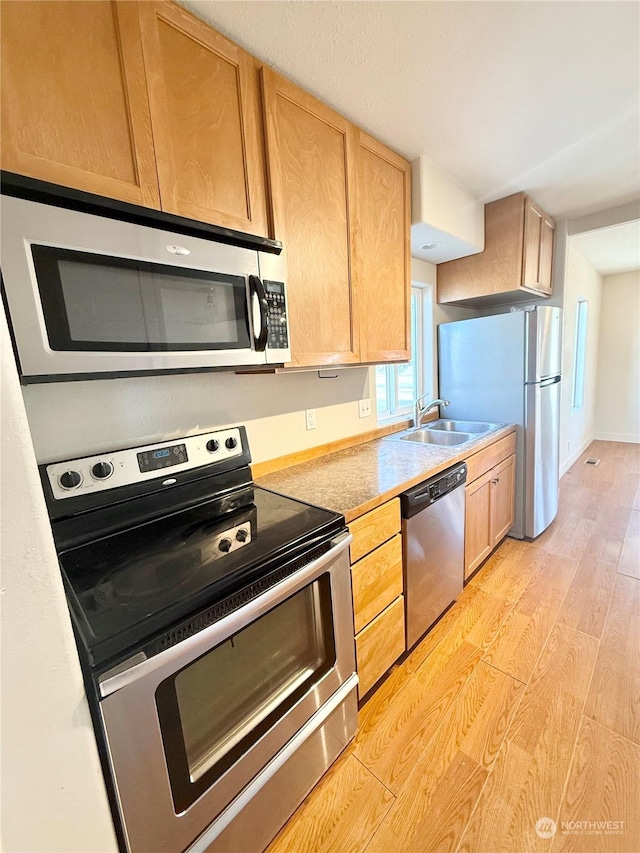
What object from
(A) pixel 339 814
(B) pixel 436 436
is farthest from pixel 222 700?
(B) pixel 436 436

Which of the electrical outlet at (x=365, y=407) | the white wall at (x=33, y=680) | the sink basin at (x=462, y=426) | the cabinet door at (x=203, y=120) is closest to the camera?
the white wall at (x=33, y=680)

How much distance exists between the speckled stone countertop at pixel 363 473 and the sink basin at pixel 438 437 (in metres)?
0.24

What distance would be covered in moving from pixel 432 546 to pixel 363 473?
486 millimetres

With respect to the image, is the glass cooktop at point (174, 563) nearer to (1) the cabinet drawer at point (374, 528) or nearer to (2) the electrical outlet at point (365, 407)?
(1) the cabinet drawer at point (374, 528)

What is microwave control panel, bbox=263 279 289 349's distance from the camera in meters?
1.23

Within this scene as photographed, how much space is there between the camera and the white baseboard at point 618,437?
4859 mm

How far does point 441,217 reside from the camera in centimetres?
208

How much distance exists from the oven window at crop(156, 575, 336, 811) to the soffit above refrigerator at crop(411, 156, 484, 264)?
78.7 inches

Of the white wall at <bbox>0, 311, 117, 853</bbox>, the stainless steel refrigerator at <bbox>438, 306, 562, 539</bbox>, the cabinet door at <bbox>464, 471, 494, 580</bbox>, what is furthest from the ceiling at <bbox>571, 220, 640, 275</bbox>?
the white wall at <bbox>0, 311, 117, 853</bbox>

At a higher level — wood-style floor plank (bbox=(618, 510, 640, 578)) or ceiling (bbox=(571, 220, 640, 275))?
ceiling (bbox=(571, 220, 640, 275))

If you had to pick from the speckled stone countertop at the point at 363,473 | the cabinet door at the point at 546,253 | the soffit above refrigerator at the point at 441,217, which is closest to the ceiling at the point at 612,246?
the cabinet door at the point at 546,253

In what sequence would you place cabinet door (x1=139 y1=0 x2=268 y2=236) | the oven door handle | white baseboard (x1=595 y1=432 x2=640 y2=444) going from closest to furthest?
the oven door handle, cabinet door (x1=139 y1=0 x2=268 y2=236), white baseboard (x1=595 y1=432 x2=640 y2=444)

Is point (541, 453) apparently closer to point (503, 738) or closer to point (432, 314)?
point (432, 314)

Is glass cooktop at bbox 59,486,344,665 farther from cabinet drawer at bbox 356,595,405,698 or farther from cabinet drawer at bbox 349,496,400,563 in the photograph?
cabinet drawer at bbox 356,595,405,698
